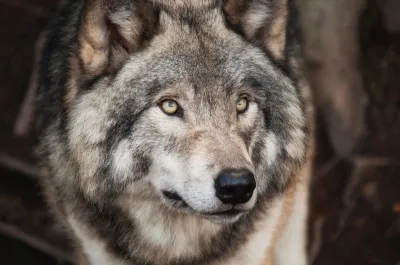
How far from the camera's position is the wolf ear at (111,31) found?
361 centimetres

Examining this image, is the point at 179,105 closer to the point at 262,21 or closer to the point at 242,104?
the point at 242,104

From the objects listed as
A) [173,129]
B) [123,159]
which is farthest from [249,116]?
[123,159]

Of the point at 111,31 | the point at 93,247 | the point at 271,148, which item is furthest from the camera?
the point at 93,247

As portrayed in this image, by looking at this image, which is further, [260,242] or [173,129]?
[260,242]

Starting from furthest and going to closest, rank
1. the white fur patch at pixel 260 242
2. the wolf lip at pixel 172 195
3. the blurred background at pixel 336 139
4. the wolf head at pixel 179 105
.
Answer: the blurred background at pixel 336 139
the white fur patch at pixel 260 242
the wolf lip at pixel 172 195
the wolf head at pixel 179 105

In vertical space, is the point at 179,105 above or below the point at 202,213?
above

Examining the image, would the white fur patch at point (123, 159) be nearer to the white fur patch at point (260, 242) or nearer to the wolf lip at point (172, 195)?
the wolf lip at point (172, 195)

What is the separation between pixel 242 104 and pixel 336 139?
3.28m

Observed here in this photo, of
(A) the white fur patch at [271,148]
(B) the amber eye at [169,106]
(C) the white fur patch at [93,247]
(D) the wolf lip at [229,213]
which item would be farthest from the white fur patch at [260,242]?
(B) the amber eye at [169,106]

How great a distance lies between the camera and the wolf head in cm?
346

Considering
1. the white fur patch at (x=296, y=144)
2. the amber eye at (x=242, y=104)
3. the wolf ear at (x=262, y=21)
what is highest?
the wolf ear at (x=262, y=21)

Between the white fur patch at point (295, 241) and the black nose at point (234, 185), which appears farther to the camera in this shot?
the white fur patch at point (295, 241)

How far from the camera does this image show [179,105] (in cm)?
356

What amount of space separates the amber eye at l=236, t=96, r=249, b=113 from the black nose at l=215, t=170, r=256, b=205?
16.0 inches
